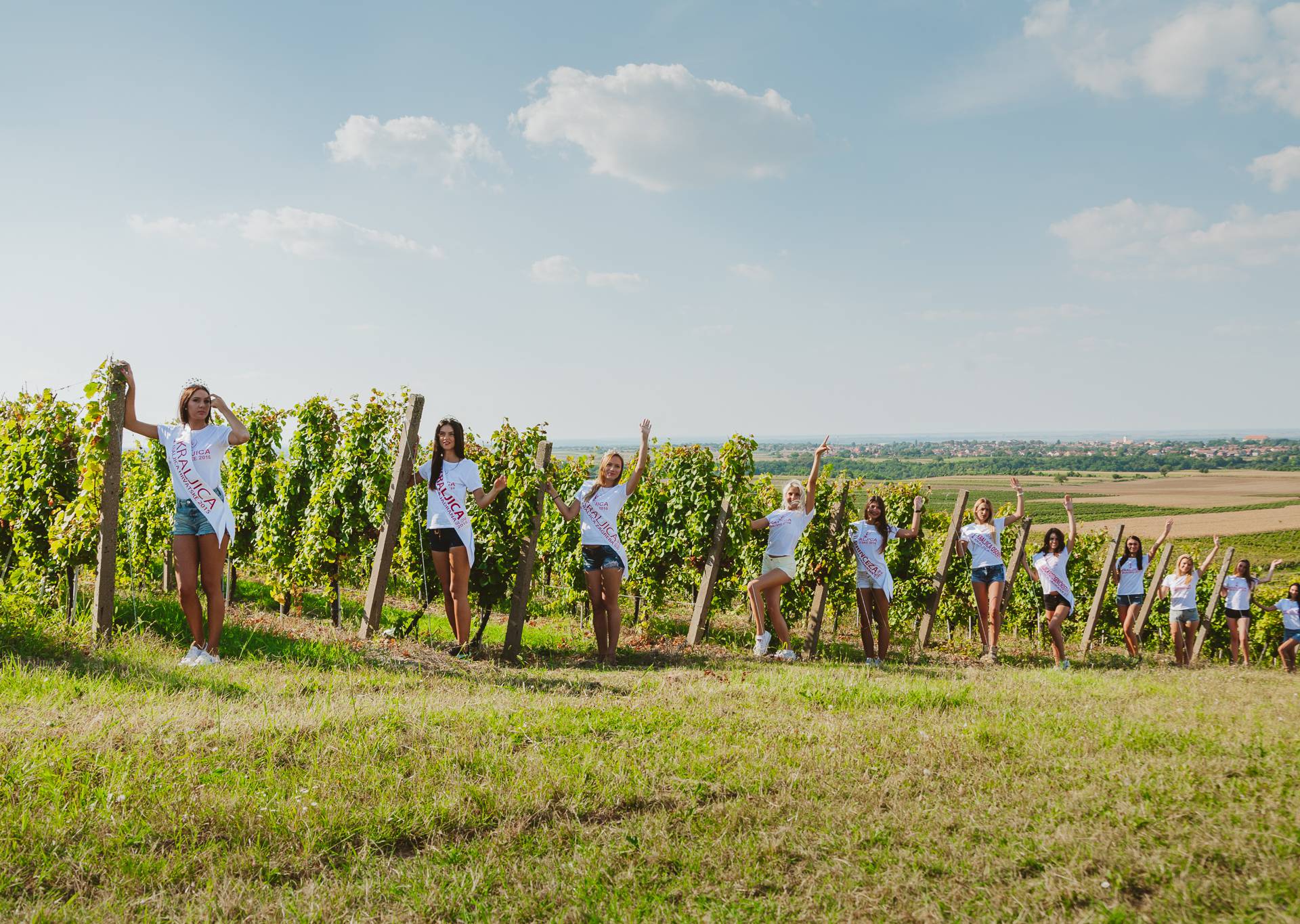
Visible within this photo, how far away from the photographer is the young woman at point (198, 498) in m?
5.23

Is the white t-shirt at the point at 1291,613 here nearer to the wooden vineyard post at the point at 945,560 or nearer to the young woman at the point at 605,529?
the wooden vineyard post at the point at 945,560

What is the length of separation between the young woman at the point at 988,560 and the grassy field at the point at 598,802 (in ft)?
11.1

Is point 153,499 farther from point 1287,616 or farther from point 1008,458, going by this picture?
point 1008,458

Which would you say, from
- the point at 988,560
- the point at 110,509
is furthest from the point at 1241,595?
the point at 110,509

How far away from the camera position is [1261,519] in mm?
42562

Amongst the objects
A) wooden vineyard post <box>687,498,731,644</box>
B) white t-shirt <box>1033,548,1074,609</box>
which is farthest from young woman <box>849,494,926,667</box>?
white t-shirt <box>1033,548,1074,609</box>

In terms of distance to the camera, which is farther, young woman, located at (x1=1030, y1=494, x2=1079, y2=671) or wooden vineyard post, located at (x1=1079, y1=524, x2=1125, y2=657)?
wooden vineyard post, located at (x1=1079, y1=524, x2=1125, y2=657)

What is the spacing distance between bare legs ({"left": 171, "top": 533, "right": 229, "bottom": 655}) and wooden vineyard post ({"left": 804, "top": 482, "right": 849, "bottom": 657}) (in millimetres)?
5552

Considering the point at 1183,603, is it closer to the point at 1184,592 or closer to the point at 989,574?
the point at 1184,592

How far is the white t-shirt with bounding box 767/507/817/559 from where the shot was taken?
25.0 ft

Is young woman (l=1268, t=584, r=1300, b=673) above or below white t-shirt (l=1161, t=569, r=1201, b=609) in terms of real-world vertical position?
below

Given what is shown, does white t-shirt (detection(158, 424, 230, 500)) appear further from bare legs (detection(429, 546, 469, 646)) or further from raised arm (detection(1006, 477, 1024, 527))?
raised arm (detection(1006, 477, 1024, 527))

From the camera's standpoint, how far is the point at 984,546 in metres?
8.54

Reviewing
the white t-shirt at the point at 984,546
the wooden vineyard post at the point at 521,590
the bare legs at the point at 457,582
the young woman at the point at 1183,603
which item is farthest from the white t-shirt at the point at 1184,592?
the bare legs at the point at 457,582
